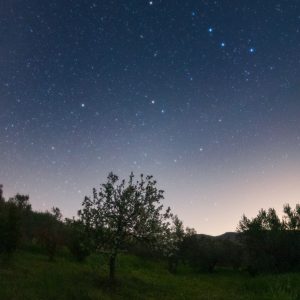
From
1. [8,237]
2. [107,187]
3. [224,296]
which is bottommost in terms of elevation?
[224,296]

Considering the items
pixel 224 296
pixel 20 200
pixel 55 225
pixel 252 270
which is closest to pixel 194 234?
pixel 252 270

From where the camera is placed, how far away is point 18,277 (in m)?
26.3

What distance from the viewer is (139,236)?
3117 cm

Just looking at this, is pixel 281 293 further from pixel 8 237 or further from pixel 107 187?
pixel 8 237

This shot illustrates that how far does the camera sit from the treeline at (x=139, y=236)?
3098 centimetres

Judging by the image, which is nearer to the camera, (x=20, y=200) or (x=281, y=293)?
(x=281, y=293)

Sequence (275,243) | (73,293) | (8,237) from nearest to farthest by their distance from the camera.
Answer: (73,293)
(8,237)
(275,243)

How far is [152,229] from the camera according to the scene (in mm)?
31125

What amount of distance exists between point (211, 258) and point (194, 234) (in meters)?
8.75

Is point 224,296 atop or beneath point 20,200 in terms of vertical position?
beneath

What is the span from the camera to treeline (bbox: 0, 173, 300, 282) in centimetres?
3098

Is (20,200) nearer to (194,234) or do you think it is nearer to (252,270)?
(194,234)

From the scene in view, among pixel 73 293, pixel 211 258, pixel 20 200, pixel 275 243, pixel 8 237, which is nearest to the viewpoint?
pixel 73 293

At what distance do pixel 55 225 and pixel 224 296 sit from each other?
130ft
